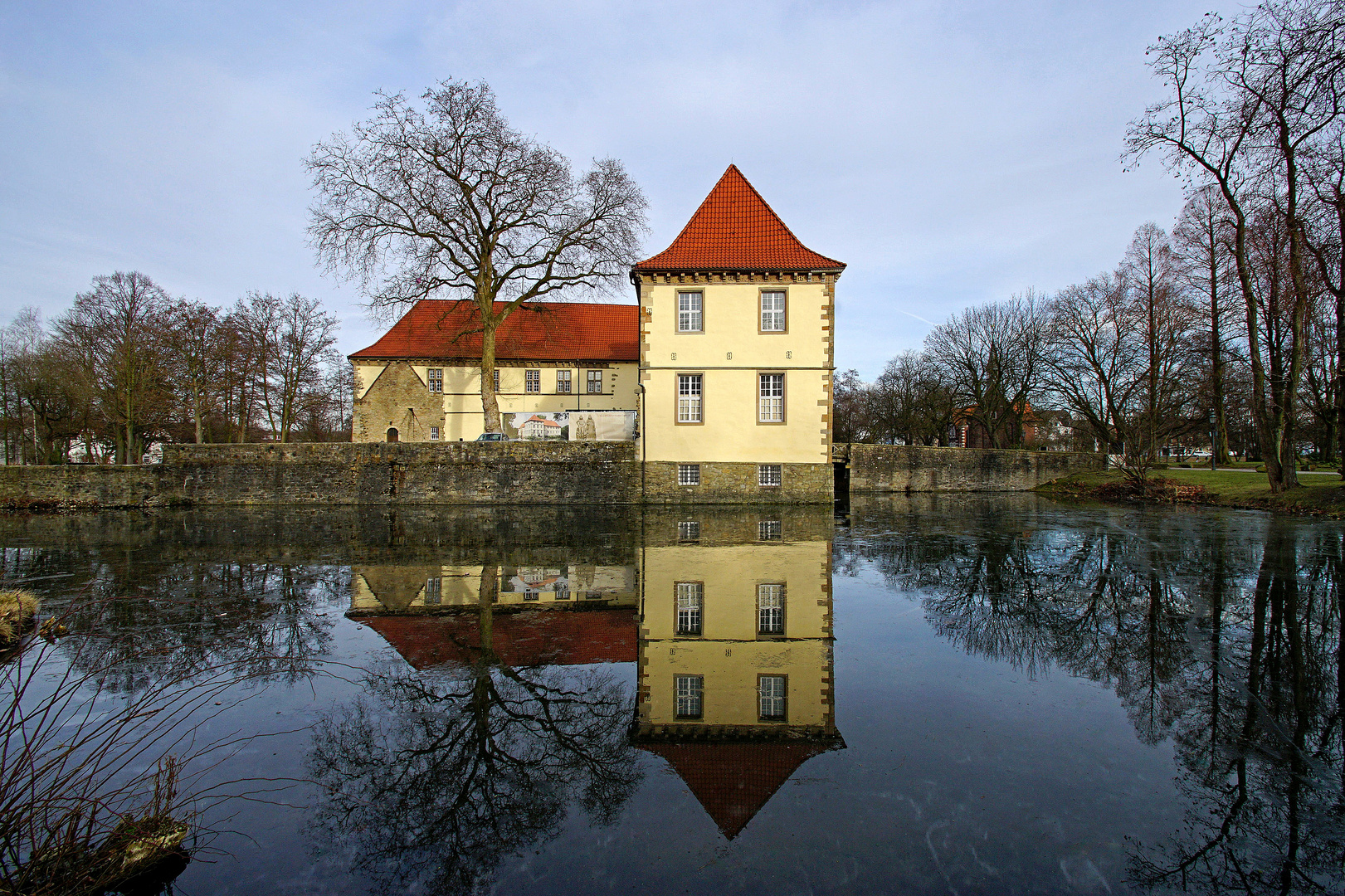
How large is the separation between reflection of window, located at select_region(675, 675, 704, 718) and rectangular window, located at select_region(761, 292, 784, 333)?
57.5 feet

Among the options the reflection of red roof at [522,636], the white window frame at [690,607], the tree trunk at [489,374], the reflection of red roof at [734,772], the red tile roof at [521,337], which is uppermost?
the red tile roof at [521,337]

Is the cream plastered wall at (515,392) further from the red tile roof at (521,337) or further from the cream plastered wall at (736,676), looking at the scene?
the cream plastered wall at (736,676)

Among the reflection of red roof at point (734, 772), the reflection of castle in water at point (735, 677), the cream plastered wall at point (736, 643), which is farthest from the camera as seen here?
the cream plastered wall at point (736, 643)

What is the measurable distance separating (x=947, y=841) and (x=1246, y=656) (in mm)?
4640

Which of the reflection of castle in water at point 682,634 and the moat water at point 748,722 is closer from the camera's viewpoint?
the moat water at point 748,722

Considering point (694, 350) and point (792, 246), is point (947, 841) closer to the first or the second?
point (694, 350)

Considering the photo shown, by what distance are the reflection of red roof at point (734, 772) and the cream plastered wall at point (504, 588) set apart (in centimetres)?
382

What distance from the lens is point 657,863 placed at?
117 inches

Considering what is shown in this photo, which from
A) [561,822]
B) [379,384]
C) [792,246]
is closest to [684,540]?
[561,822]

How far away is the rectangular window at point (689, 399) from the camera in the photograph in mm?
21875

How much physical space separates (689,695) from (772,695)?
0.66m

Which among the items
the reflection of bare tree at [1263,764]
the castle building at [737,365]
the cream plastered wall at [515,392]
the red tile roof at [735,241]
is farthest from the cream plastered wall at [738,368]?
the cream plastered wall at [515,392]

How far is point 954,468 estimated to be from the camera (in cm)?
3209

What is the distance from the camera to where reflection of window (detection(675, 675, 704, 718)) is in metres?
4.64
